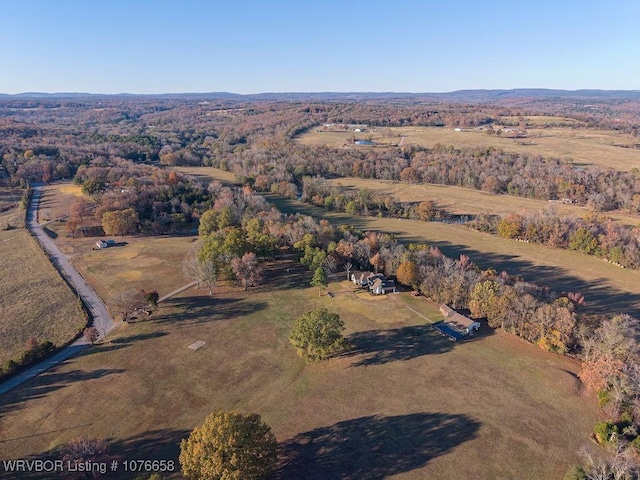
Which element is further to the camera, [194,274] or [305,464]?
[194,274]

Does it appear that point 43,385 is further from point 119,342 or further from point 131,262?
point 131,262

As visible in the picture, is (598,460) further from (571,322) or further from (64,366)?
(64,366)

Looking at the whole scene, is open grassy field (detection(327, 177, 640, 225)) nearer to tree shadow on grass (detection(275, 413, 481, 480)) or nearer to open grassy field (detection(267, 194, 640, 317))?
open grassy field (detection(267, 194, 640, 317))

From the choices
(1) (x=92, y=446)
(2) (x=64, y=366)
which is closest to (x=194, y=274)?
(2) (x=64, y=366)

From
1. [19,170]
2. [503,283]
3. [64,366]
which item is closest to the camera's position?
[64,366]

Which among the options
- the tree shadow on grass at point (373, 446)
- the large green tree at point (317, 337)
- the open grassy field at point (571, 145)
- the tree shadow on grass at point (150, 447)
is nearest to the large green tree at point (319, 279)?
the large green tree at point (317, 337)

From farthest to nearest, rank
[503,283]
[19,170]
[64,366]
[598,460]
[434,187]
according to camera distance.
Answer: [434,187] < [19,170] < [503,283] < [64,366] < [598,460]

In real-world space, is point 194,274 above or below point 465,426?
above
